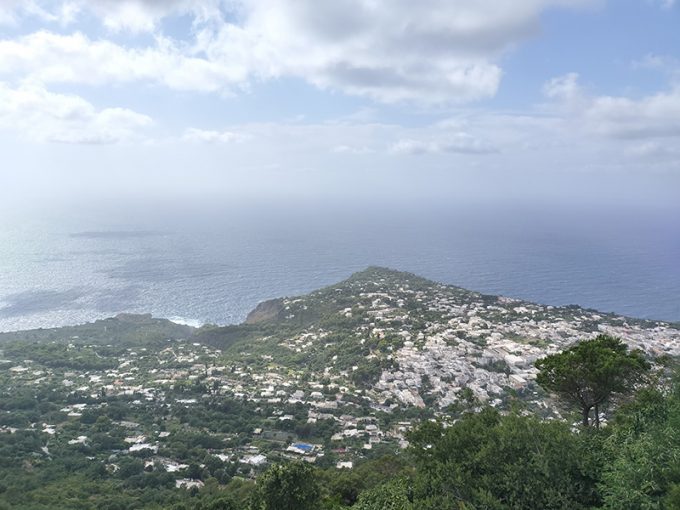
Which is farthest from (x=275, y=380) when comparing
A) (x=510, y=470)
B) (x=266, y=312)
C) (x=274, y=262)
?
(x=274, y=262)

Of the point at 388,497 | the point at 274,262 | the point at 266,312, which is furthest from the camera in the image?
the point at 274,262

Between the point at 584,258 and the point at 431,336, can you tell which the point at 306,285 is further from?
the point at 584,258

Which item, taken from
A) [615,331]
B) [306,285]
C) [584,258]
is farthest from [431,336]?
[584,258]

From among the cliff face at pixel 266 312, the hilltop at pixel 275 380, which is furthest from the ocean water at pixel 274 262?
the hilltop at pixel 275 380

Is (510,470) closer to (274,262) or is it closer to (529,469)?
(529,469)

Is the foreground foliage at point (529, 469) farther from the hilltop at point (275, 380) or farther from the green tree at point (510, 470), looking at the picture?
the hilltop at point (275, 380)

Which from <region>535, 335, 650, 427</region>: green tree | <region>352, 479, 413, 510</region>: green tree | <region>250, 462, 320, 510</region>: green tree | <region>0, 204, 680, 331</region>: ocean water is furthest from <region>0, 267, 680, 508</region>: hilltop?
<region>0, 204, 680, 331</region>: ocean water
